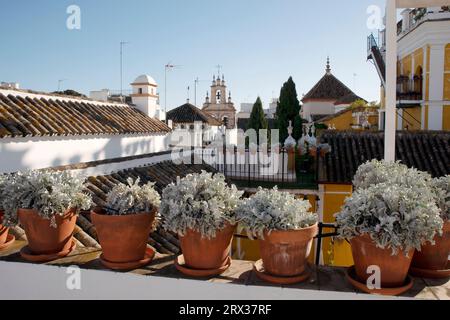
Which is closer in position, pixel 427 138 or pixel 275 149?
pixel 427 138

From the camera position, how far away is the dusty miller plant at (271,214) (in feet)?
6.75

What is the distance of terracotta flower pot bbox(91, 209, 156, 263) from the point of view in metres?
2.35

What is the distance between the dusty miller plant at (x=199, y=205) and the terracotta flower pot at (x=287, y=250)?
0.25m

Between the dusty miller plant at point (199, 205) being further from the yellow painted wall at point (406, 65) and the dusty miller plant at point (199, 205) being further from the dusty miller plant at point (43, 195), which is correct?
the yellow painted wall at point (406, 65)

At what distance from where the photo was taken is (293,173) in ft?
42.2

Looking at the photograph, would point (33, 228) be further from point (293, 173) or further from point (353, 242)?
point (293, 173)

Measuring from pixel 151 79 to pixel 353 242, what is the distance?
9576mm

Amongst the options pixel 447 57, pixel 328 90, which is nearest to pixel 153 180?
pixel 447 57

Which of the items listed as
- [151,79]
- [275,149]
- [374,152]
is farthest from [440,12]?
[151,79]

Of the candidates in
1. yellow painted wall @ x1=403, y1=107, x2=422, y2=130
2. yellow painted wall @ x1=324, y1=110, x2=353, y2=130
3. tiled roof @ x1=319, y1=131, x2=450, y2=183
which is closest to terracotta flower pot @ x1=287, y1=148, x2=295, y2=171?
tiled roof @ x1=319, y1=131, x2=450, y2=183

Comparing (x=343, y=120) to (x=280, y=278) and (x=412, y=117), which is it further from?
(x=280, y=278)

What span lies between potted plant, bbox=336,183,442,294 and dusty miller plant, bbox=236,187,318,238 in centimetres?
21
